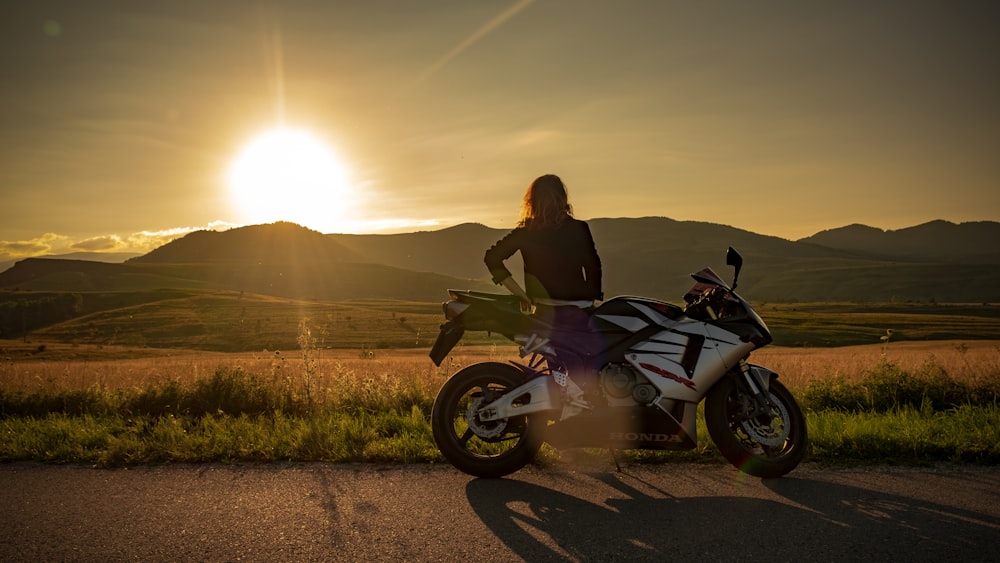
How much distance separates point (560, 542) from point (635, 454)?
2.27 metres

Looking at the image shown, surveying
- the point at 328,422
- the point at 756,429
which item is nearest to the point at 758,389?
→ the point at 756,429

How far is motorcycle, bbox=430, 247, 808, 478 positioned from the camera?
5488 millimetres

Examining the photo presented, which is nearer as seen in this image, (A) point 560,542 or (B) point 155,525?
(A) point 560,542

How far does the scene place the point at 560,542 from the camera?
4.04 m

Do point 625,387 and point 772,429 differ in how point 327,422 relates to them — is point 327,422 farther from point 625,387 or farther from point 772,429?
point 772,429

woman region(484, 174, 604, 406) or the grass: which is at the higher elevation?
woman region(484, 174, 604, 406)

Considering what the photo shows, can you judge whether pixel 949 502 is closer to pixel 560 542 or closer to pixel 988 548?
pixel 988 548

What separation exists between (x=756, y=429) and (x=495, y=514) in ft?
7.87

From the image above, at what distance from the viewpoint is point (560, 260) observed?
577 centimetres

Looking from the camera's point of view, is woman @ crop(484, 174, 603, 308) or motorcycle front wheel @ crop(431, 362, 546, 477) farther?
woman @ crop(484, 174, 603, 308)

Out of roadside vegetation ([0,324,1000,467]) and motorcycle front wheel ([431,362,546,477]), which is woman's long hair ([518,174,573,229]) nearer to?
motorcycle front wheel ([431,362,546,477])

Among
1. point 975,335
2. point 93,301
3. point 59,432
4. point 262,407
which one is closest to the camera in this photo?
point 59,432

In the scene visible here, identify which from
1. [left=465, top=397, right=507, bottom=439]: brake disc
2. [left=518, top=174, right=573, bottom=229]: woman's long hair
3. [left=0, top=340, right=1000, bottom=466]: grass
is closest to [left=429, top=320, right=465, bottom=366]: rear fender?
[left=465, top=397, right=507, bottom=439]: brake disc

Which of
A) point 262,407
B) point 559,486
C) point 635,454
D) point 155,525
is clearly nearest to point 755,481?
point 635,454
